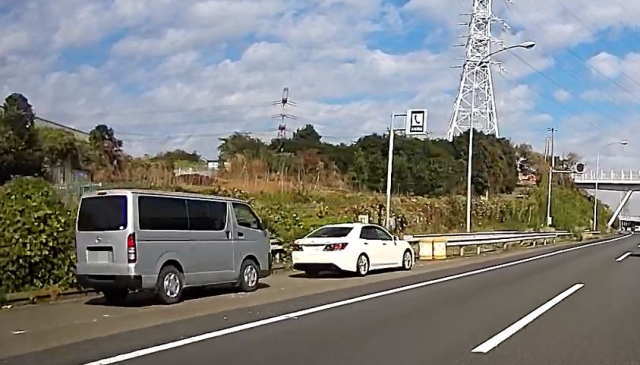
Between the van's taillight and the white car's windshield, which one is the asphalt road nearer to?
the van's taillight

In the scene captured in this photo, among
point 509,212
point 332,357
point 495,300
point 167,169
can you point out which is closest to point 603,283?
point 495,300

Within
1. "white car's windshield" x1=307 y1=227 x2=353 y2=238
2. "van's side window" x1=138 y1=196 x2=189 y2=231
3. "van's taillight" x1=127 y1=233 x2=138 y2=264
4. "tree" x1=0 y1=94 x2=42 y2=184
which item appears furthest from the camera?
"tree" x1=0 y1=94 x2=42 y2=184

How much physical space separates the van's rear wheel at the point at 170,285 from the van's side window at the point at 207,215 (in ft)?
3.24

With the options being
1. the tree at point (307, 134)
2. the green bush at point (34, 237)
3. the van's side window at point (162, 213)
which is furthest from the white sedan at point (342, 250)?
the tree at point (307, 134)

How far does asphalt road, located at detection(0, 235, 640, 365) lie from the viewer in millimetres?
9859

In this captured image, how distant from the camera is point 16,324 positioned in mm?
12469

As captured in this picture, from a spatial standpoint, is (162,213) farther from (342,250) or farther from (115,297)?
(342,250)

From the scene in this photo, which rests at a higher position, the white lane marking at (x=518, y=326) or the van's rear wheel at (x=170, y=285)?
the van's rear wheel at (x=170, y=285)

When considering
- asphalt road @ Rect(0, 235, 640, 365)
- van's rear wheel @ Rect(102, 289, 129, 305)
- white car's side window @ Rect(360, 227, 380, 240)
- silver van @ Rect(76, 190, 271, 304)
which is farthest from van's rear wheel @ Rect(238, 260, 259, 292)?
white car's side window @ Rect(360, 227, 380, 240)

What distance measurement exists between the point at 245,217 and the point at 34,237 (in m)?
4.48

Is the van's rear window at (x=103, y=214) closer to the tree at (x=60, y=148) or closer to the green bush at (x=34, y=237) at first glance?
the green bush at (x=34, y=237)

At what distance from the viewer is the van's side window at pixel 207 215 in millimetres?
16016

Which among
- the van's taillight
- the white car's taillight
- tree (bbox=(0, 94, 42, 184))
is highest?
tree (bbox=(0, 94, 42, 184))

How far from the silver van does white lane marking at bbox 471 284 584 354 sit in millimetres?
6169
